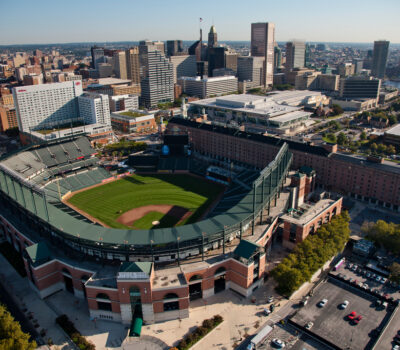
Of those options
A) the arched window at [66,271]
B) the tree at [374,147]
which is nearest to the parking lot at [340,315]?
the arched window at [66,271]

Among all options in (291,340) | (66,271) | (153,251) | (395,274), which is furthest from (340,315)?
(66,271)

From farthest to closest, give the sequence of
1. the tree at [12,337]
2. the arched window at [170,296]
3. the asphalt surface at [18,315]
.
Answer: the arched window at [170,296] < the asphalt surface at [18,315] < the tree at [12,337]

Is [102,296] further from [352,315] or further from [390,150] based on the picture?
[390,150]

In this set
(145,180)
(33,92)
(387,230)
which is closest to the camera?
(387,230)

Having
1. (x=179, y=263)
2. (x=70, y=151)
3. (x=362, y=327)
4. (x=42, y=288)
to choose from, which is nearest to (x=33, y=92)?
(x=70, y=151)

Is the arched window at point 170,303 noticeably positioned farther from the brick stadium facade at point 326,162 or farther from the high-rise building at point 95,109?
the high-rise building at point 95,109

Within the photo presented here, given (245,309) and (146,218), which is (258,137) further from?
(245,309)
